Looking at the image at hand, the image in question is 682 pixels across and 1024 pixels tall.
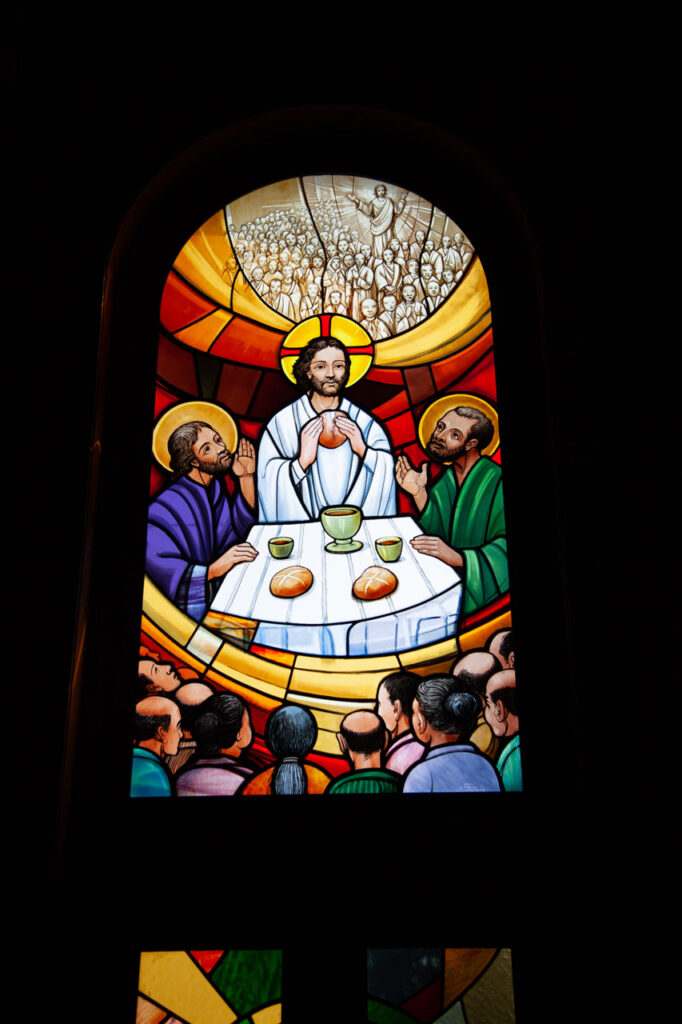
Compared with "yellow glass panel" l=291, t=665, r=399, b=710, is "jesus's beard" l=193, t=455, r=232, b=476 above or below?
above

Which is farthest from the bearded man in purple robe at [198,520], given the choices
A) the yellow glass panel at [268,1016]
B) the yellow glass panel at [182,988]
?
the yellow glass panel at [268,1016]

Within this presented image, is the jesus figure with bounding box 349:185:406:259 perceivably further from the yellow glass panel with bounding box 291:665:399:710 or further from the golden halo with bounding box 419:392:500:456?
the yellow glass panel with bounding box 291:665:399:710

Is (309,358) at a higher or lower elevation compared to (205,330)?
lower

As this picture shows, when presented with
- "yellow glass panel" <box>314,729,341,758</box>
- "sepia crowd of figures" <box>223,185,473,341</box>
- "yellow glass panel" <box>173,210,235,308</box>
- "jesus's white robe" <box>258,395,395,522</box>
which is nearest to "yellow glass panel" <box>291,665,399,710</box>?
"yellow glass panel" <box>314,729,341,758</box>

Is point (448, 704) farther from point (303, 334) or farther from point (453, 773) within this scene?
point (303, 334)

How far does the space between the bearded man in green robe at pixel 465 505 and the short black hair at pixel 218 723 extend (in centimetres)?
72

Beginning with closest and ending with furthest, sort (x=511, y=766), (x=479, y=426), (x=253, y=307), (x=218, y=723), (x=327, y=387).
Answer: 1. (x=511, y=766)
2. (x=218, y=723)
3. (x=479, y=426)
4. (x=327, y=387)
5. (x=253, y=307)

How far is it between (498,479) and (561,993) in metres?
1.42

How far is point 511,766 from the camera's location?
2562 millimetres

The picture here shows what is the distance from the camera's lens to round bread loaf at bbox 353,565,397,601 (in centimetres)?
282

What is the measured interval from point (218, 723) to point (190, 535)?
59 centimetres

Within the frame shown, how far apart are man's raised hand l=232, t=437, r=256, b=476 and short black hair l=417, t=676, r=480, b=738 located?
0.89 metres

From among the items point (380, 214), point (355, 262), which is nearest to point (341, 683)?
point (355, 262)

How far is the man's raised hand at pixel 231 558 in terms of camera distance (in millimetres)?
2879
